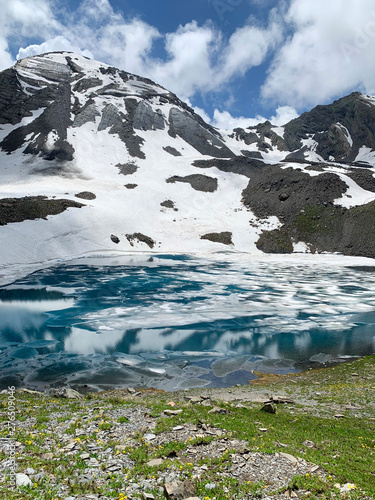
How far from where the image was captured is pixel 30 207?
7262 centimetres

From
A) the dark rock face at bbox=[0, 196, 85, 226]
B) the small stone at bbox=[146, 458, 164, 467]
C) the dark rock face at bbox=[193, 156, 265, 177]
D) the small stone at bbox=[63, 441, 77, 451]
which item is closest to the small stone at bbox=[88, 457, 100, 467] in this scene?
the small stone at bbox=[63, 441, 77, 451]

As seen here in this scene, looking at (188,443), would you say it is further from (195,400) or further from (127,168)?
(127,168)

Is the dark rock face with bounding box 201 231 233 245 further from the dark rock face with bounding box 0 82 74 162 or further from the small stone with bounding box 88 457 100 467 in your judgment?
the small stone with bounding box 88 457 100 467

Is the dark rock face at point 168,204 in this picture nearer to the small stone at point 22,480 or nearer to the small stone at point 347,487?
the small stone at point 22,480

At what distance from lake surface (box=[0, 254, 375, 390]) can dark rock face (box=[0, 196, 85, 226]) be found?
70.6ft

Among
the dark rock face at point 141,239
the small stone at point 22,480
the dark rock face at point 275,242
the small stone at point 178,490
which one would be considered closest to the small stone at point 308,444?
the small stone at point 178,490

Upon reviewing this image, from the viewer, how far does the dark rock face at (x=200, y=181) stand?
106 metres

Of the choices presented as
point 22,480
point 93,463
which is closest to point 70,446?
point 93,463

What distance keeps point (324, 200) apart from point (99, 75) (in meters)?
164

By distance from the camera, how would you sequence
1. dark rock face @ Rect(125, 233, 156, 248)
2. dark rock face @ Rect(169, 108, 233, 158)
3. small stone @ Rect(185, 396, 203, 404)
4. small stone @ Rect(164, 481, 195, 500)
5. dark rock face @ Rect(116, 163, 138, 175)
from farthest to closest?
dark rock face @ Rect(169, 108, 233, 158) < dark rock face @ Rect(116, 163, 138, 175) < dark rock face @ Rect(125, 233, 156, 248) < small stone @ Rect(185, 396, 203, 404) < small stone @ Rect(164, 481, 195, 500)

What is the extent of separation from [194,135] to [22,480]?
16525cm

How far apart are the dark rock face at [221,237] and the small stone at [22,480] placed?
74427mm

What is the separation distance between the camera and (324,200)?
8506 centimetres

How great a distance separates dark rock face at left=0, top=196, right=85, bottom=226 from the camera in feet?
219
